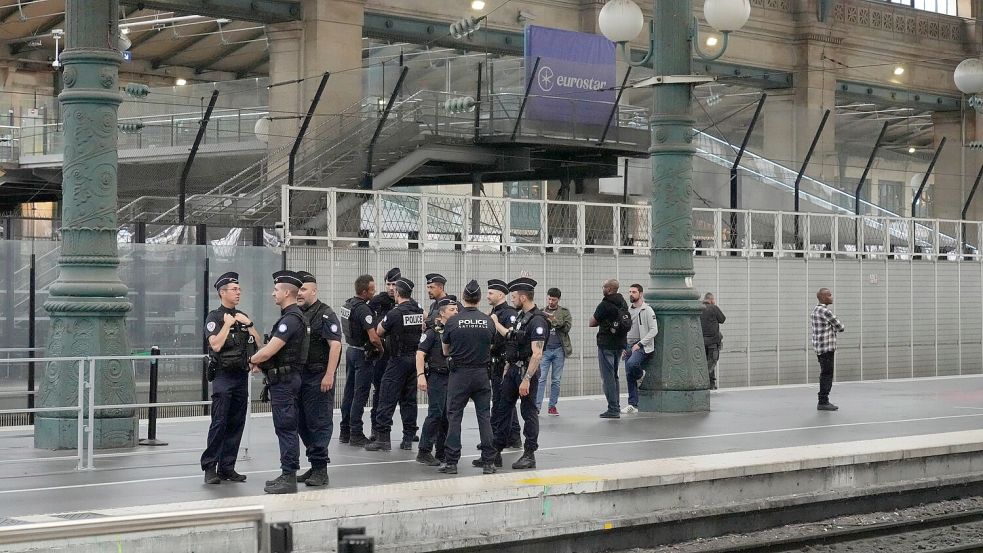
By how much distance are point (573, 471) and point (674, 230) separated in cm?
640

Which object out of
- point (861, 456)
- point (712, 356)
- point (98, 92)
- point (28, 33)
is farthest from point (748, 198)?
point (28, 33)

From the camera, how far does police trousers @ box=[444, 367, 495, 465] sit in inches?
475

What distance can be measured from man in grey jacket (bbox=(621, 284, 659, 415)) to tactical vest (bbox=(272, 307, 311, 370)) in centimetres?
713

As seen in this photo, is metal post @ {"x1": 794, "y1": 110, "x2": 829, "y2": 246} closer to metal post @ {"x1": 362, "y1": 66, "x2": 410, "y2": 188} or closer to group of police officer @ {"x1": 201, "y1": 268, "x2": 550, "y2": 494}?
metal post @ {"x1": 362, "y1": 66, "x2": 410, "y2": 188}

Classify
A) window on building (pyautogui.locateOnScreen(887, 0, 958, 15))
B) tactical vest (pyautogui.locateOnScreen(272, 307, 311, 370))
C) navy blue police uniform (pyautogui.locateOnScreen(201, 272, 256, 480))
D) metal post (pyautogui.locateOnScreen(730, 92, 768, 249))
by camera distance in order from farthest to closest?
window on building (pyautogui.locateOnScreen(887, 0, 958, 15))
metal post (pyautogui.locateOnScreen(730, 92, 768, 249))
navy blue police uniform (pyautogui.locateOnScreen(201, 272, 256, 480))
tactical vest (pyautogui.locateOnScreen(272, 307, 311, 370))

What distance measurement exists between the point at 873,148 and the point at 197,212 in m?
12.8

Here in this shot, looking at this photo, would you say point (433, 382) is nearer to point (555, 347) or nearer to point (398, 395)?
point (398, 395)

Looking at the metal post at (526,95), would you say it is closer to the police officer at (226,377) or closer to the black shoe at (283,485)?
the police officer at (226,377)

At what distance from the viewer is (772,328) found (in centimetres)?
2302

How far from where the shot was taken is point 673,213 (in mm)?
17469

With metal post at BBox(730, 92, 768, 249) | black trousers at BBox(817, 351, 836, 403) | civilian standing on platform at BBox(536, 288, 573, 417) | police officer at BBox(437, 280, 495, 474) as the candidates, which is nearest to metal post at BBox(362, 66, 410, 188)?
civilian standing on platform at BBox(536, 288, 573, 417)

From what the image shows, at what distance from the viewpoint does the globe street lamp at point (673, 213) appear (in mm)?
17391

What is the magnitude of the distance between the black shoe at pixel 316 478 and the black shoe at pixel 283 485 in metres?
0.40

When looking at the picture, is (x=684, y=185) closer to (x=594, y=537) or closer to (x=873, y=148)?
(x=594, y=537)
